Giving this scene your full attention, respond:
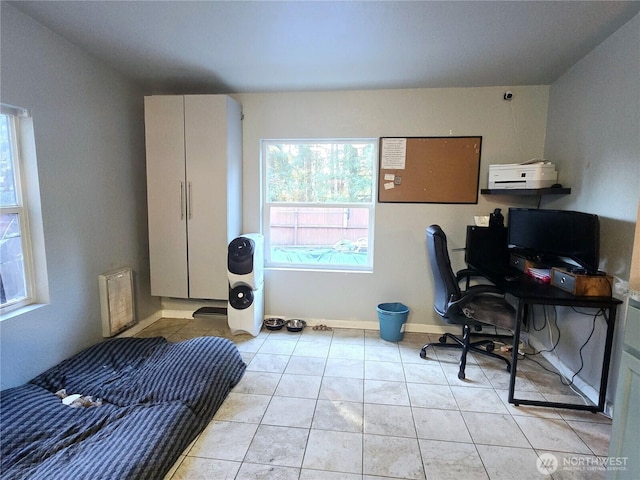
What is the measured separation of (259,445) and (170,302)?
7.47 ft

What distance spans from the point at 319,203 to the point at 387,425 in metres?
2.09

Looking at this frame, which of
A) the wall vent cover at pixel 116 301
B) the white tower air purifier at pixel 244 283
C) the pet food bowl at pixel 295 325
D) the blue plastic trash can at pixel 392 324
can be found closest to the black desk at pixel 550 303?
the blue plastic trash can at pixel 392 324

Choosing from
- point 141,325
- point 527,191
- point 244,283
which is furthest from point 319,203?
point 141,325

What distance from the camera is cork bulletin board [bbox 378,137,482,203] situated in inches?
120

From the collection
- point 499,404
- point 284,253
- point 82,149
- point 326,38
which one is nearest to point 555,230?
point 499,404

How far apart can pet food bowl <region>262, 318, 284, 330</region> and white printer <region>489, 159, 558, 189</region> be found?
238 cm

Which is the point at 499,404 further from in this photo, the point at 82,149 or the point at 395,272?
the point at 82,149

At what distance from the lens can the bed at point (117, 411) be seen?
4.90ft

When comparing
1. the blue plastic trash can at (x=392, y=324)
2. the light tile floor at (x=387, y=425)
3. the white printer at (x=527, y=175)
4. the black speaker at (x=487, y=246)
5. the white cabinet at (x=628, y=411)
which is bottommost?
the light tile floor at (x=387, y=425)

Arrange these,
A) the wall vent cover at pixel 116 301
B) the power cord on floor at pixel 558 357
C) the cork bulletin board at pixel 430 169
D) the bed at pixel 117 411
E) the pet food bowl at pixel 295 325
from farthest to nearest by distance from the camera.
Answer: the pet food bowl at pixel 295 325 → the cork bulletin board at pixel 430 169 → the wall vent cover at pixel 116 301 → the power cord on floor at pixel 558 357 → the bed at pixel 117 411

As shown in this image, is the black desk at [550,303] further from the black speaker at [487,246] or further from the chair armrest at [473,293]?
the black speaker at [487,246]

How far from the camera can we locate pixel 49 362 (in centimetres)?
225

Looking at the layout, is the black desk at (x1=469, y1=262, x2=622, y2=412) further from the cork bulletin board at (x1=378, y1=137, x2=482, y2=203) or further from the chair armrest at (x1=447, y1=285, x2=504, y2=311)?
the cork bulletin board at (x1=378, y1=137, x2=482, y2=203)

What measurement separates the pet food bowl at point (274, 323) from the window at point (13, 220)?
186 centimetres
